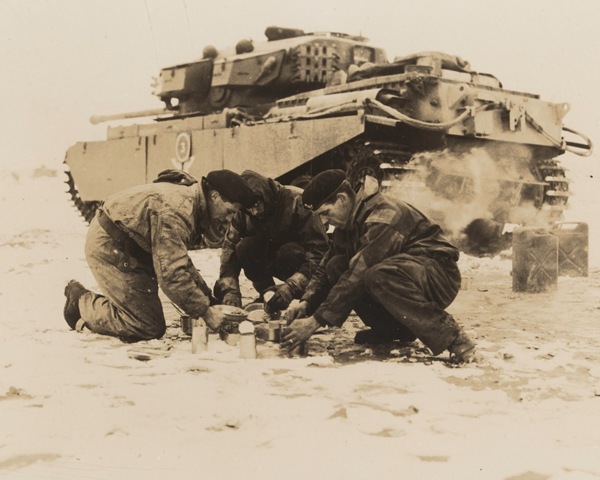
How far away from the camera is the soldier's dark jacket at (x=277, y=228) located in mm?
5660

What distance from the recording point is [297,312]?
15.1ft

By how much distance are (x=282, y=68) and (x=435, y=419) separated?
8150mm

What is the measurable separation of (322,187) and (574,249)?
5324 millimetres

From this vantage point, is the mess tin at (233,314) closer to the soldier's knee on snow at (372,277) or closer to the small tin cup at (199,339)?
the small tin cup at (199,339)

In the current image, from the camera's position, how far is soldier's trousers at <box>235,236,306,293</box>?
5.86 meters

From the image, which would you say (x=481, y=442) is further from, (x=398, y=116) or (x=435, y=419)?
(x=398, y=116)

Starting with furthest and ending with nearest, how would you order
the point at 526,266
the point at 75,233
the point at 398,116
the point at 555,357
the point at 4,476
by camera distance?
the point at 75,233 → the point at 398,116 → the point at 526,266 → the point at 555,357 → the point at 4,476

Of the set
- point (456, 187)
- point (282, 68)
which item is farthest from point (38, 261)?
point (456, 187)

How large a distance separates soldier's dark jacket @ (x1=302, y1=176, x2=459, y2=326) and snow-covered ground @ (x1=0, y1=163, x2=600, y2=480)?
373 millimetres

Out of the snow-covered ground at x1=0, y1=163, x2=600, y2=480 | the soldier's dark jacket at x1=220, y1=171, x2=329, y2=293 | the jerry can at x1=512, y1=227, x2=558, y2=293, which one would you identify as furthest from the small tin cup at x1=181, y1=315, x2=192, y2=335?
the jerry can at x1=512, y1=227, x2=558, y2=293

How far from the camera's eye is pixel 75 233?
553 inches

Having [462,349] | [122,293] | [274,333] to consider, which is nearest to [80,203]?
[122,293]

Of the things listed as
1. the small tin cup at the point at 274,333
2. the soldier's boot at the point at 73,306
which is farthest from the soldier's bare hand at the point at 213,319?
the soldier's boot at the point at 73,306

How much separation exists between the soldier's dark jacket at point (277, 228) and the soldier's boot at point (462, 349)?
5.34ft
